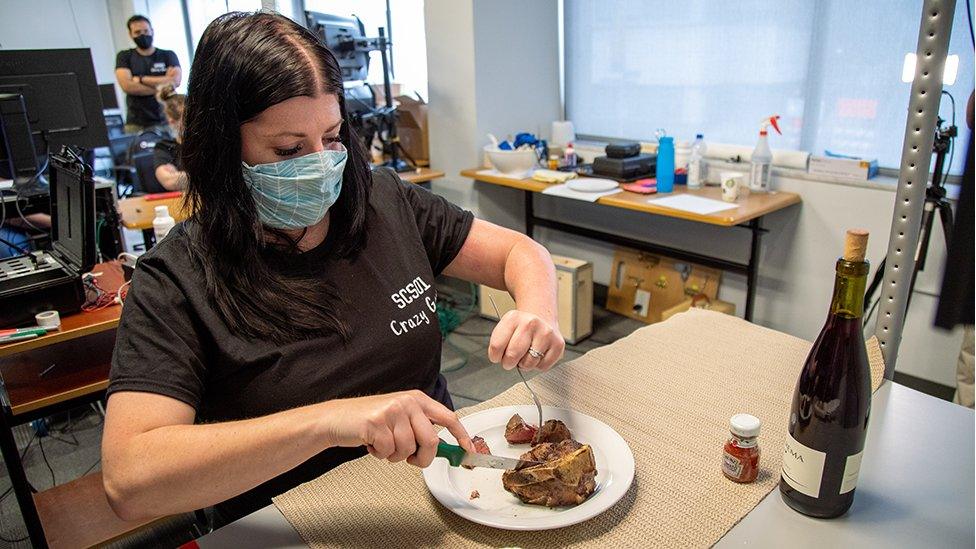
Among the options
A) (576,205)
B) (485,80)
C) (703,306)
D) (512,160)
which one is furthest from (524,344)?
(576,205)

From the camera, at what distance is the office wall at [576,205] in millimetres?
2486

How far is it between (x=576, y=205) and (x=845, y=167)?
57.4 inches

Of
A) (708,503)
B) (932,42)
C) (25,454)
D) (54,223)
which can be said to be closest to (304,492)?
(708,503)

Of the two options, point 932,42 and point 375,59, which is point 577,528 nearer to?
point 932,42

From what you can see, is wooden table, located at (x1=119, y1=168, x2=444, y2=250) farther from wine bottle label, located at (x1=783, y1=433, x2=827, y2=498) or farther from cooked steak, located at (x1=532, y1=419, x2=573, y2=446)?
wine bottle label, located at (x1=783, y1=433, x2=827, y2=498)

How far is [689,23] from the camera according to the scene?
3.01 metres

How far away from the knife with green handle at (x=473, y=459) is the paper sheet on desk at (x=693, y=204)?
1.89 meters

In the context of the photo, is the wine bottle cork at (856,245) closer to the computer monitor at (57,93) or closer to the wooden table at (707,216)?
the wooden table at (707,216)

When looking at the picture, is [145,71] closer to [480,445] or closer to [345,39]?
[345,39]

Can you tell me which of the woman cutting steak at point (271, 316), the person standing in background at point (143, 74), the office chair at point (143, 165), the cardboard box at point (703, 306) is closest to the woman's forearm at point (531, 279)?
the woman cutting steak at point (271, 316)

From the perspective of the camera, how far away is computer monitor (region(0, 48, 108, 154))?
2.28 metres

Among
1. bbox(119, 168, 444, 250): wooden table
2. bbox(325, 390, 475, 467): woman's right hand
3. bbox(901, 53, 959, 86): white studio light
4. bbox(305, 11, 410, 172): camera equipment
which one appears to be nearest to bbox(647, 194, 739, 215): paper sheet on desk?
bbox(119, 168, 444, 250): wooden table

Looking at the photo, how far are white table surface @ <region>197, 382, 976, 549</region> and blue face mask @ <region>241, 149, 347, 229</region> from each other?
0.45m

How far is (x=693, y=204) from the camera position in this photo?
8.52ft
